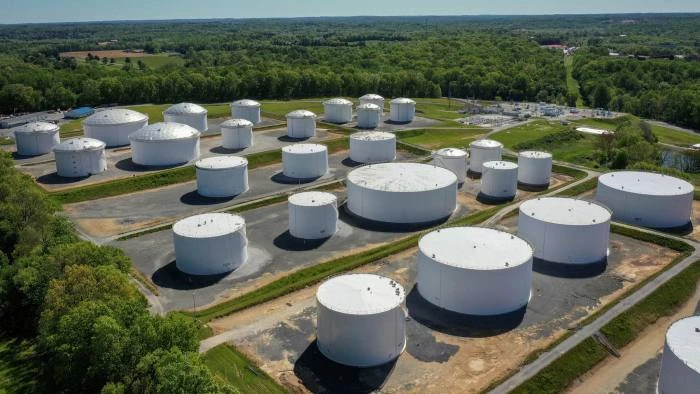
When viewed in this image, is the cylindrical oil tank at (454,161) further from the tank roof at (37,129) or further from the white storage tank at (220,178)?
the tank roof at (37,129)

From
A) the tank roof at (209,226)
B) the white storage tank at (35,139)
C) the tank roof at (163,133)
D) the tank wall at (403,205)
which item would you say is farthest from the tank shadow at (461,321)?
the white storage tank at (35,139)

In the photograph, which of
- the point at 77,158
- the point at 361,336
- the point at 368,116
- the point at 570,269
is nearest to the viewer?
the point at 361,336

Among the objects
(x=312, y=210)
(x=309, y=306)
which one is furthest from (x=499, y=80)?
(x=309, y=306)

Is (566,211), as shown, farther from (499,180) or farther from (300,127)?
(300,127)

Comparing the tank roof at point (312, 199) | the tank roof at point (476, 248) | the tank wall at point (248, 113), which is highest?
the tank wall at point (248, 113)

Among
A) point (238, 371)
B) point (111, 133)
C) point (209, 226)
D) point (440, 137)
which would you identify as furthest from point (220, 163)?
point (440, 137)

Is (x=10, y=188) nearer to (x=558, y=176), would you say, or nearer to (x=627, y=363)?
(x=627, y=363)
